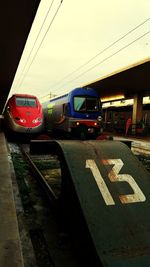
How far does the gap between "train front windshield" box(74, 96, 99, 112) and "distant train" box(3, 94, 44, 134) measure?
2.26 m

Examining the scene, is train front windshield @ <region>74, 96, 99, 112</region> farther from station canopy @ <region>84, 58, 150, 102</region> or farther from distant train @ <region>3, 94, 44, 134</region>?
station canopy @ <region>84, 58, 150, 102</region>

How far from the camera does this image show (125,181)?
13.1 ft

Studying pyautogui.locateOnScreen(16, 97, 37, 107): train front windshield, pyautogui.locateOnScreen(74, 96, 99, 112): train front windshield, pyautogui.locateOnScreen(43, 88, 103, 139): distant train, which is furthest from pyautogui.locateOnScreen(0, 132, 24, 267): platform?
pyautogui.locateOnScreen(74, 96, 99, 112): train front windshield

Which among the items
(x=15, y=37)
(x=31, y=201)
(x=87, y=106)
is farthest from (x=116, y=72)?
(x=31, y=201)

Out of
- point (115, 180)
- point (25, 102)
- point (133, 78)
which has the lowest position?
point (115, 180)

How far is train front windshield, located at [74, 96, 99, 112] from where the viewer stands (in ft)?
54.4

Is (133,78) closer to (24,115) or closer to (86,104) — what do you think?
(86,104)

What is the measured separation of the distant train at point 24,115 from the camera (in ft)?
50.1

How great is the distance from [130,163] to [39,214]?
5.75 ft

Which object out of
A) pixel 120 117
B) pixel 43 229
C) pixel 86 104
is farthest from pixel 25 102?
pixel 120 117

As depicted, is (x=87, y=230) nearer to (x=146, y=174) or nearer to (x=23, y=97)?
(x=146, y=174)

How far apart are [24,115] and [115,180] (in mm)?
12124

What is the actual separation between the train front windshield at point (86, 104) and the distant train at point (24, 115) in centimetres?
226

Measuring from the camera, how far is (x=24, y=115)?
50.8 feet
